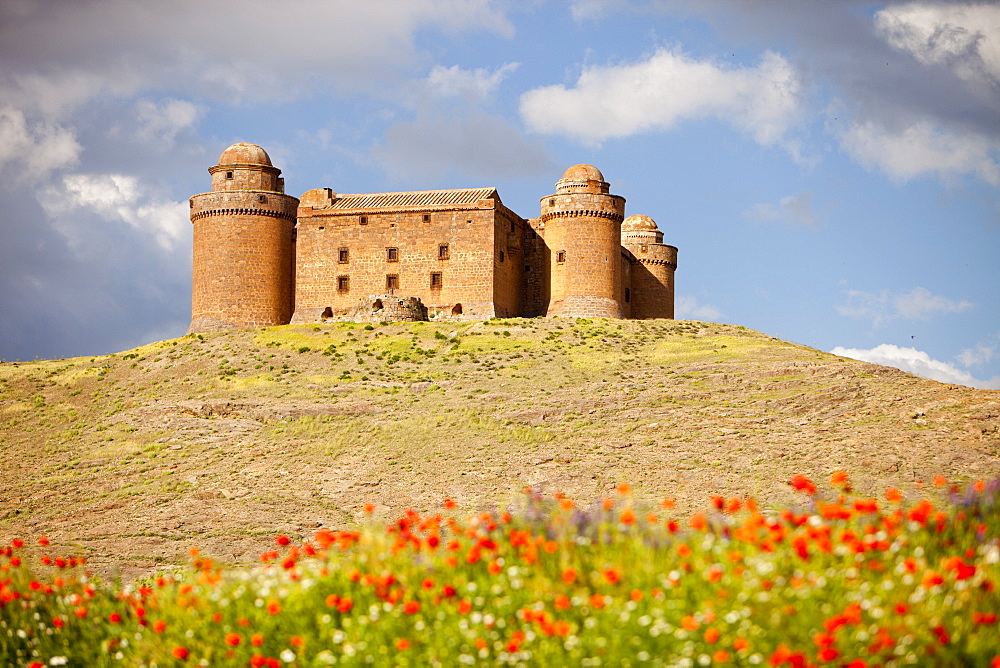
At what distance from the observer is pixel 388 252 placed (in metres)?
56.7

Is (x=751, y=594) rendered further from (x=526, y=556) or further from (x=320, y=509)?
(x=320, y=509)

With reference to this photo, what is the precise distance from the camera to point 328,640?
412 inches

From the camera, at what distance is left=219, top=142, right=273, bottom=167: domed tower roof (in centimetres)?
5794

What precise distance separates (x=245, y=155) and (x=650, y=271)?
24.0m

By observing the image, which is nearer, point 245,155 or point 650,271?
point 245,155

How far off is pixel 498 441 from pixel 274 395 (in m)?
11.8

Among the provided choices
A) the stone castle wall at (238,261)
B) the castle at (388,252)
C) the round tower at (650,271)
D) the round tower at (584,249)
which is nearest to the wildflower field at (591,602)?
the castle at (388,252)

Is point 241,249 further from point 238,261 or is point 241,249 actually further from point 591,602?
point 591,602

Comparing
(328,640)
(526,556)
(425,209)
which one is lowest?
(328,640)

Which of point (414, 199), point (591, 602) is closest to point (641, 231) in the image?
point (414, 199)

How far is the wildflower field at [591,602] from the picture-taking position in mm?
8844

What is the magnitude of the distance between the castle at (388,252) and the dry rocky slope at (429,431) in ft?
20.7

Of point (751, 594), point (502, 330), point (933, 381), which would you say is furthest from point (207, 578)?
point (502, 330)

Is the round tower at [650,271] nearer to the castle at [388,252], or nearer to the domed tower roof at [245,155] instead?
the castle at [388,252]
